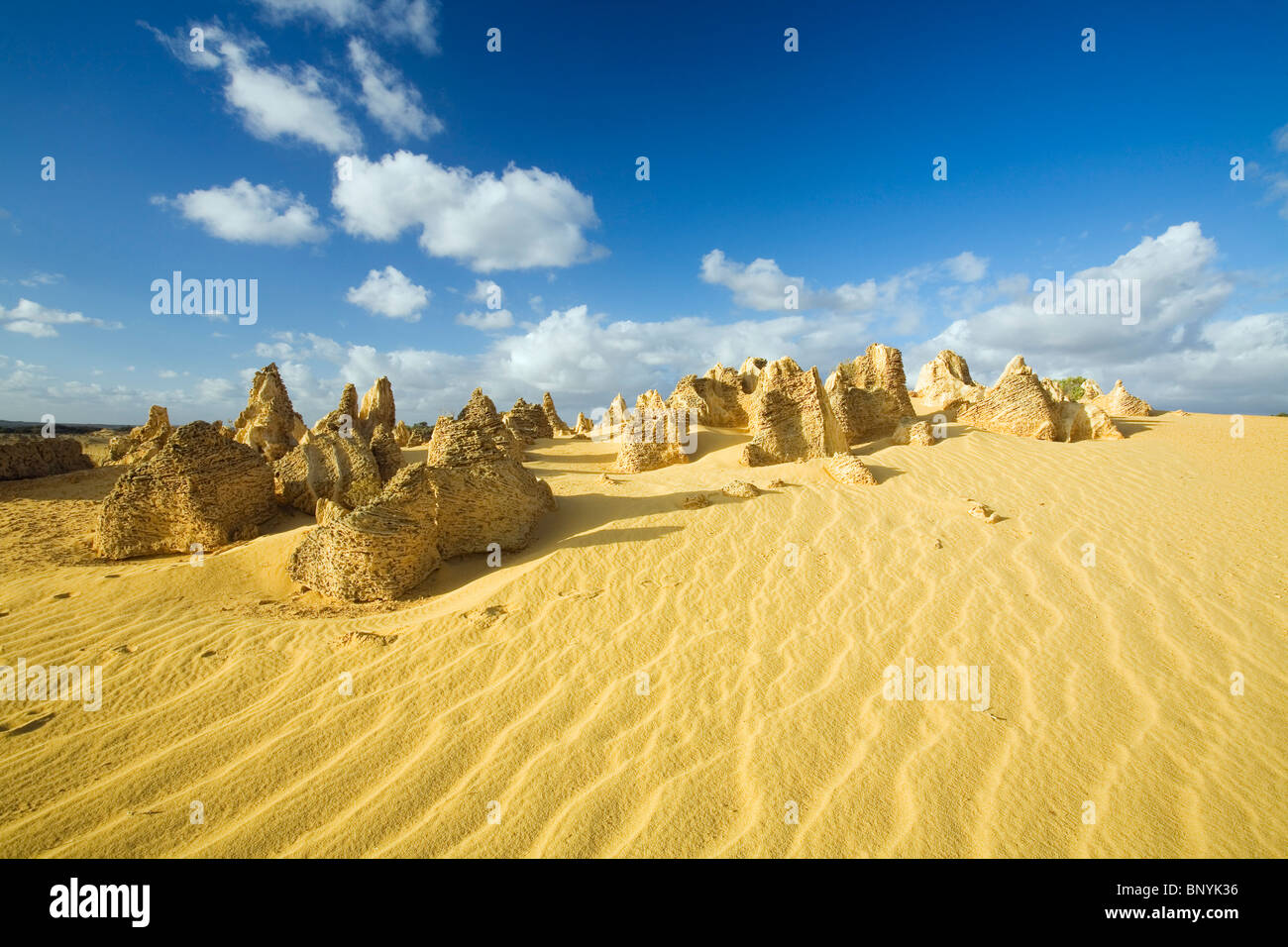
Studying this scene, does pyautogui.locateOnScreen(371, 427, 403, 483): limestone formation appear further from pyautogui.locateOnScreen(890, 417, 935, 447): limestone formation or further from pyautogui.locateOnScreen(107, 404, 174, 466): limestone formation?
pyautogui.locateOnScreen(107, 404, 174, 466): limestone formation

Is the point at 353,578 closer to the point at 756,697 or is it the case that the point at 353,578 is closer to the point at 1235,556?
the point at 756,697

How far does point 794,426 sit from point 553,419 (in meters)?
14.0

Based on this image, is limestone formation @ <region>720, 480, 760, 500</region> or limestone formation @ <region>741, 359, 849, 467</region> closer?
limestone formation @ <region>720, 480, 760, 500</region>

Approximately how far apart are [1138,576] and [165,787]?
29.2 ft

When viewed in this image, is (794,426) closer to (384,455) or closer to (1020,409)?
(1020,409)

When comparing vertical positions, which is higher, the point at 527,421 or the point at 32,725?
the point at 527,421

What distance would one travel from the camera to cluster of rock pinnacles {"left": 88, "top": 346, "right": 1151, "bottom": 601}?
6047 millimetres

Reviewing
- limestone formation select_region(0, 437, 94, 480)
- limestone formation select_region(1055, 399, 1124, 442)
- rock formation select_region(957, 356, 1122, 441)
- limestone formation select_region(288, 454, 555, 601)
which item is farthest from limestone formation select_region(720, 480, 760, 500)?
limestone formation select_region(0, 437, 94, 480)

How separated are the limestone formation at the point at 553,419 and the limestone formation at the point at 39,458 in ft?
44.8

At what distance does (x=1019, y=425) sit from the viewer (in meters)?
11.3

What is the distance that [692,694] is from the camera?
4.07 meters

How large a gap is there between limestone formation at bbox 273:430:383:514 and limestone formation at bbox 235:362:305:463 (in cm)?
622

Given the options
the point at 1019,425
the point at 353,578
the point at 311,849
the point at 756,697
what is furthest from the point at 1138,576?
the point at 353,578

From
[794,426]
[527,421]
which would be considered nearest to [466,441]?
[794,426]
